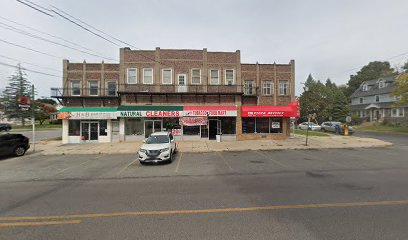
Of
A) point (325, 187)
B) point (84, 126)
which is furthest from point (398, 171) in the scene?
point (84, 126)

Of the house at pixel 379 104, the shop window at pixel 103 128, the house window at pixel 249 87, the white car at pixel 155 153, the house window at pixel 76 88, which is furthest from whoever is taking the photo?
the house at pixel 379 104

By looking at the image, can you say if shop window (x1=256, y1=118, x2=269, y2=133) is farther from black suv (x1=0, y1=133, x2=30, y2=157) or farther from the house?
the house

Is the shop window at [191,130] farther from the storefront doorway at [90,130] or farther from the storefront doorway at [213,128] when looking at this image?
the storefront doorway at [90,130]

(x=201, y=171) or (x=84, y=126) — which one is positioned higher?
(x=84, y=126)

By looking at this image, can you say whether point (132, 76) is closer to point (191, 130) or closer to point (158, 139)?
point (191, 130)

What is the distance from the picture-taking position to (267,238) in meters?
4.07

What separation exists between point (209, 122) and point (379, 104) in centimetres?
4620

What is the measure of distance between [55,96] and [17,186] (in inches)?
673

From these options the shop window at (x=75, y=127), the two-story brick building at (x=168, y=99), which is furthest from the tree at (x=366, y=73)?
the shop window at (x=75, y=127)

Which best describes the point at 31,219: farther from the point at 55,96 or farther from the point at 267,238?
the point at 55,96

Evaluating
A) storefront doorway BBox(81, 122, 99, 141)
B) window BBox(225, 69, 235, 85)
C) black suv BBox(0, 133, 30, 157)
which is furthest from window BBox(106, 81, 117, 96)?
window BBox(225, 69, 235, 85)

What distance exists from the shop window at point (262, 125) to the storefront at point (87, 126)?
15044 millimetres

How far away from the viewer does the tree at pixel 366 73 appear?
78438 mm

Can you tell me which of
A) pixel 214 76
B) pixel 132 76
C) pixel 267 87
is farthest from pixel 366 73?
pixel 132 76
